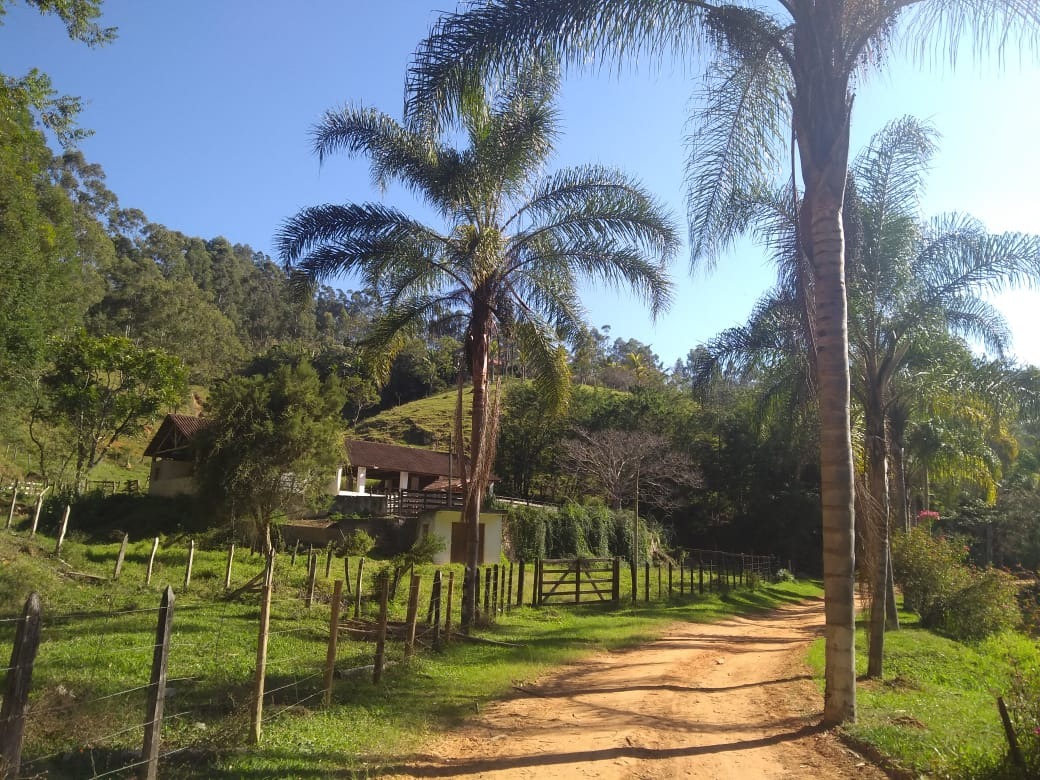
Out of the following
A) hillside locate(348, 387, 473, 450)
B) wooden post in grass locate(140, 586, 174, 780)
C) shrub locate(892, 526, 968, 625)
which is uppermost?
hillside locate(348, 387, 473, 450)

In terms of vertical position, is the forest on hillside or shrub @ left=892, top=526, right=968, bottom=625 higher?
the forest on hillside

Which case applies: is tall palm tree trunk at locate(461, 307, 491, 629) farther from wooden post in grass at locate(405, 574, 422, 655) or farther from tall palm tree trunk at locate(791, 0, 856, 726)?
tall palm tree trunk at locate(791, 0, 856, 726)

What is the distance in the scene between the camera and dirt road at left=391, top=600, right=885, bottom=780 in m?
6.18

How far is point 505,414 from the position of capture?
5025 cm

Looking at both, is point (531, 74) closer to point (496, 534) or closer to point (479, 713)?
point (479, 713)

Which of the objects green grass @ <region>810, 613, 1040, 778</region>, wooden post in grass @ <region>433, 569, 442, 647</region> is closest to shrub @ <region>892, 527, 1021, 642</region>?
green grass @ <region>810, 613, 1040, 778</region>

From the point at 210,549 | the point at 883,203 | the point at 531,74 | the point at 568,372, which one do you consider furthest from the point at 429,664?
the point at 210,549

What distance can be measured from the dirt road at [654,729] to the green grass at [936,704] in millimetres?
496

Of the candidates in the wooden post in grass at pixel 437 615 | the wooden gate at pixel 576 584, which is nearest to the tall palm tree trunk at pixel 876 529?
the wooden post in grass at pixel 437 615

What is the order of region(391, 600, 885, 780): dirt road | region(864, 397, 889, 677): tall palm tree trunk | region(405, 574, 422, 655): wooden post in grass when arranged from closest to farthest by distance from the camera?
1. region(391, 600, 885, 780): dirt road
2. region(405, 574, 422, 655): wooden post in grass
3. region(864, 397, 889, 677): tall palm tree trunk

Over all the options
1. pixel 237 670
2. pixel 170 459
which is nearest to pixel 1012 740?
pixel 237 670

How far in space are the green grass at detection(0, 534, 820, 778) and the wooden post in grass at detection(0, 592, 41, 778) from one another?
0.54 metres

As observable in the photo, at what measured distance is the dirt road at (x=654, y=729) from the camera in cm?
618

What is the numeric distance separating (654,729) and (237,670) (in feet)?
17.2
